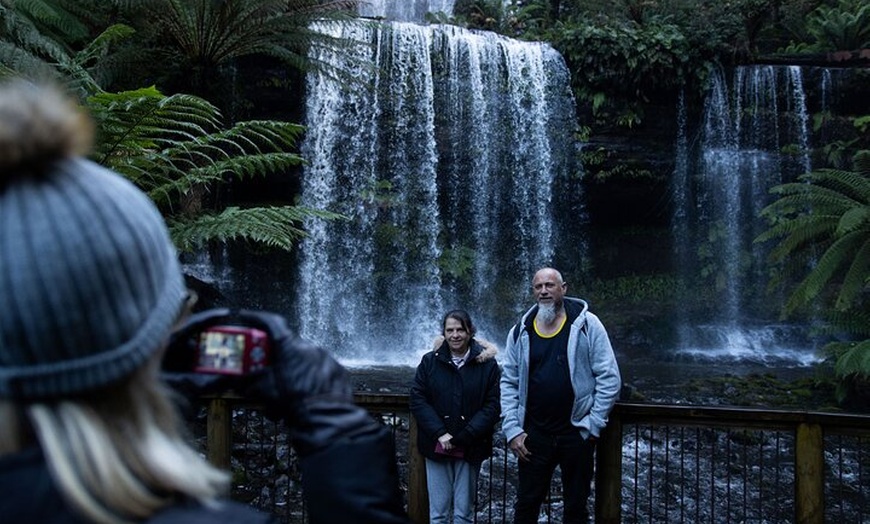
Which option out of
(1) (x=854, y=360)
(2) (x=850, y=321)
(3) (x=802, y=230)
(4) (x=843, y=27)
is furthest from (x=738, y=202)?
(1) (x=854, y=360)

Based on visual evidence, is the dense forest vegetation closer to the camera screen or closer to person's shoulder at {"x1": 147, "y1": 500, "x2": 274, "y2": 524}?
the camera screen

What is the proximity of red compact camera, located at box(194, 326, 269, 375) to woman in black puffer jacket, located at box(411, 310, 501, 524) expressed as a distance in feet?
11.8

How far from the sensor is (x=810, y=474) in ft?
14.8

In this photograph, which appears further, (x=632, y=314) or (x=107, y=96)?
(x=632, y=314)

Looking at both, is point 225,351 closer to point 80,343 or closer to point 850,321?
point 80,343

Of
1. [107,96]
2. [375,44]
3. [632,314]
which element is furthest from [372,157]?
[107,96]

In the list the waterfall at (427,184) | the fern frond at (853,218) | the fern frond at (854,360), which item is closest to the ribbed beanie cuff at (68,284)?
the fern frond at (854,360)

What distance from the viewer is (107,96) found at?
17.0 ft

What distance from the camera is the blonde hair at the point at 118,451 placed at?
0.90 m

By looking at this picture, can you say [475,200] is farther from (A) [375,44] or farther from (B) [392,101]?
(A) [375,44]

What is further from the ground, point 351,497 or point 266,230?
point 266,230

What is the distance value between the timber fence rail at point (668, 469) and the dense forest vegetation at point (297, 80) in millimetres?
1736

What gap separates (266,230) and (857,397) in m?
9.07

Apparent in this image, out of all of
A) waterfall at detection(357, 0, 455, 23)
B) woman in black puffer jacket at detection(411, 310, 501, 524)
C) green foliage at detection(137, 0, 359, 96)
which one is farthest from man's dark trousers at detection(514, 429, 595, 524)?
waterfall at detection(357, 0, 455, 23)
